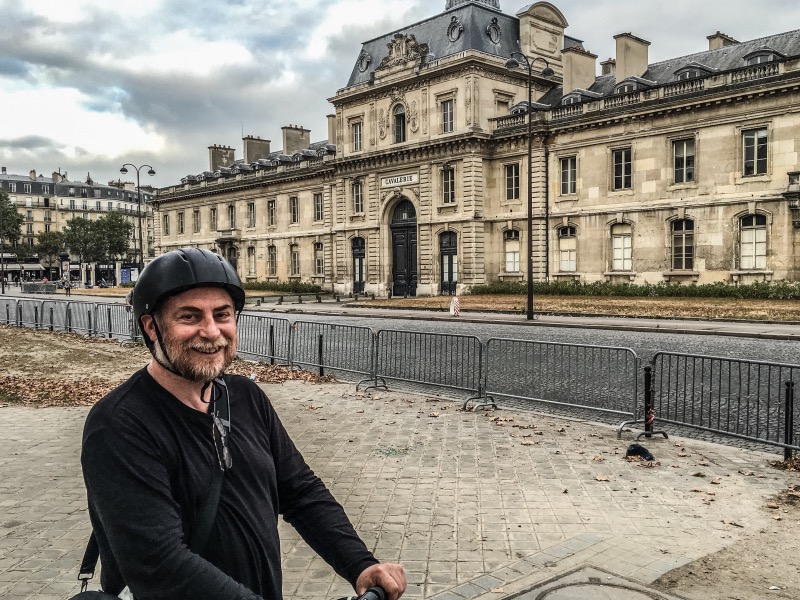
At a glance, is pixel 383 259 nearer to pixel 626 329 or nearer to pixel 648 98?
A: pixel 648 98

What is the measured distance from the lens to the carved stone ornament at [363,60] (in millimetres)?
48969

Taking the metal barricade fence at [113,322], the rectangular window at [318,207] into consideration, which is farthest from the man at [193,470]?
the rectangular window at [318,207]

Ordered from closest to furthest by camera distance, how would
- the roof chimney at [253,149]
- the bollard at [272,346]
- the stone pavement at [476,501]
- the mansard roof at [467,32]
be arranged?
the stone pavement at [476,501] < the bollard at [272,346] < the mansard roof at [467,32] < the roof chimney at [253,149]

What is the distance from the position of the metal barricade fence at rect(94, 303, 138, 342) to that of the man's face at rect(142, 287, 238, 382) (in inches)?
729

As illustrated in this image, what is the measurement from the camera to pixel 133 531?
2023 mm

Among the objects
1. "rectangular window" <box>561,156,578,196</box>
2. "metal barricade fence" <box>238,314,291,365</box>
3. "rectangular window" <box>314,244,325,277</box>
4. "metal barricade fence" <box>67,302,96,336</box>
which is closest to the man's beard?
"metal barricade fence" <box>238,314,291,365</box>

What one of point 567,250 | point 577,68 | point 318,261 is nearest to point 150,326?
point 567,250

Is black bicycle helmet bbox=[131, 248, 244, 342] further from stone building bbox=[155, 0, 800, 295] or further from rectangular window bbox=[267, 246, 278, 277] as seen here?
rectangular window bbox=[267, 246, 278, 277]

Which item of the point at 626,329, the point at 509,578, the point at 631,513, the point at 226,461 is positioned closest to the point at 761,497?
the point at 631,513

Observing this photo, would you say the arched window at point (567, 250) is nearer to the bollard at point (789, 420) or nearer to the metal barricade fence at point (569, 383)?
the metal barricade fence at point (569, 383)

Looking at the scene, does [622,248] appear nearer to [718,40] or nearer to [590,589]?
[718,40]

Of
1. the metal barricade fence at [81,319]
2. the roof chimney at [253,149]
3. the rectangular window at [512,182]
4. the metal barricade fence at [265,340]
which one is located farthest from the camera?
the roof chimney at [253,149]

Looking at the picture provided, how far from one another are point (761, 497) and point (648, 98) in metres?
31.5

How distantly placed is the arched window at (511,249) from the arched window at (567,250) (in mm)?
2842
